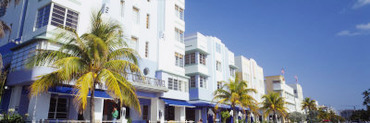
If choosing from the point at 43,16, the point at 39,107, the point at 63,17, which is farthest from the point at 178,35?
the point at 39,107

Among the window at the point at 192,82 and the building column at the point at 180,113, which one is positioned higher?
the window at the point at 192,82

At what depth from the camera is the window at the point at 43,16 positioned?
17016mm

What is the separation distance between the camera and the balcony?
20.6 m

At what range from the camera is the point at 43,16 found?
1728 cm

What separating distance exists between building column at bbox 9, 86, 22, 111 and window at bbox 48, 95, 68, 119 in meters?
1.83

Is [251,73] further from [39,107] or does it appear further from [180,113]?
[39,107]

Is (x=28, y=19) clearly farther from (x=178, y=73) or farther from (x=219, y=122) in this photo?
(x=219, y=122)

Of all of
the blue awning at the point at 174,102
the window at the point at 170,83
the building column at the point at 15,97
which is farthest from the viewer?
the window at the point at 170,83

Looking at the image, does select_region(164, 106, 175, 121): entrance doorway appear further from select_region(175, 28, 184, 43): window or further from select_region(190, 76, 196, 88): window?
select_region(175, 28, 184, 43): window

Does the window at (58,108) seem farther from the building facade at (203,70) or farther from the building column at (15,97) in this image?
the building facade at (203,70)

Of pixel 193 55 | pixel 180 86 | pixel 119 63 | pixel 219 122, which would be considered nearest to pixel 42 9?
pixel 119 63

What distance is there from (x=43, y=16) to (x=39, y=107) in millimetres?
6234

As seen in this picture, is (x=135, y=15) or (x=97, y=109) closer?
(x=97, y=109)

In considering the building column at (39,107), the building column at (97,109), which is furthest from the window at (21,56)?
the building column at (97,109)
